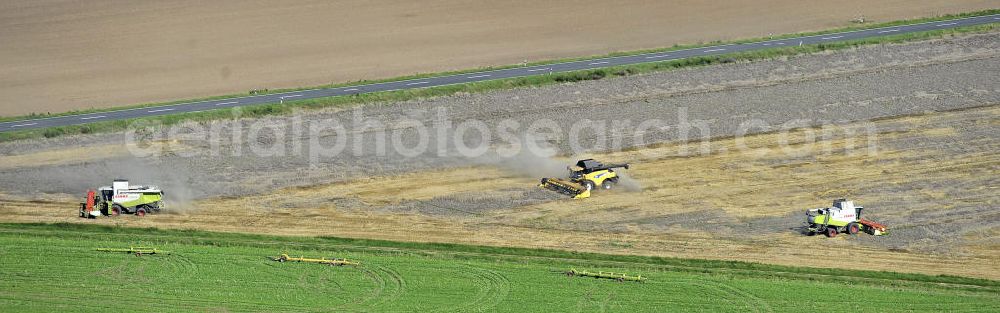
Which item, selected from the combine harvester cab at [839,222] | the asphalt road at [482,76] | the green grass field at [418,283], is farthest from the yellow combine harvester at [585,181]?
the asphalt road at [482,76]

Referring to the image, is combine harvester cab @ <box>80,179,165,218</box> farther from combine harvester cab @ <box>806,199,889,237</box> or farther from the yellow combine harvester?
combine harvester cab @ <box>806,199,889,237</box>

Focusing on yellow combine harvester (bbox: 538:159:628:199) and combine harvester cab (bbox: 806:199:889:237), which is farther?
yellow combine harvester (bbox: 538:159:628:199)

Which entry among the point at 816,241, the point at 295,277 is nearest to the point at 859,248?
the point at 816,241

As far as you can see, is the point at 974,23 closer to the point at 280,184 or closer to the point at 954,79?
the point at 954,79

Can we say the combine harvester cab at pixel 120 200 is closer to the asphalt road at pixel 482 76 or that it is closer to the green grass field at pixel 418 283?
the green grass field at pixel 418 283

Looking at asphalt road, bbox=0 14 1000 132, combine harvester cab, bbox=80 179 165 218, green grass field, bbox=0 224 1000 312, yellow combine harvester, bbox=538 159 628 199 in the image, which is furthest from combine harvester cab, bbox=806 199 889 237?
combine harvester cab, bbox=80 179 165 218

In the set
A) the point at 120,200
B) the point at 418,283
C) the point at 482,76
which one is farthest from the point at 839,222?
the point at 120,200

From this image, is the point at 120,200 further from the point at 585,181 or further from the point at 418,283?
the point at 585,181
